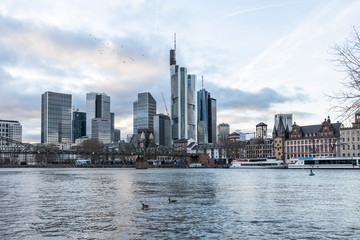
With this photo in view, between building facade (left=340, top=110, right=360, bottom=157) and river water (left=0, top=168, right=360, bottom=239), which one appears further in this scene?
building facade (left=340, top=110, right=360, bottom=157)

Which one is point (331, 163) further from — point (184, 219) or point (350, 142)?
point (184, 219)

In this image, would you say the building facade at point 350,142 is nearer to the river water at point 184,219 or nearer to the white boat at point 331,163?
the white boat at point 331,163

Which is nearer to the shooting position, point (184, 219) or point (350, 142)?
point (184, 219)

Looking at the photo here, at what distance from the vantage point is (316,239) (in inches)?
899

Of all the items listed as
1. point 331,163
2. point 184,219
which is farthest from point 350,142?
point 184,219

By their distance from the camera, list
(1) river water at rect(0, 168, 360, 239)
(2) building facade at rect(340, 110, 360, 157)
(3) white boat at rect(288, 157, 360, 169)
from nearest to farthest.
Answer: (1) river water at rect(0, 168, 360, 239) → (3) white boat at rect(288, 157, 360, 169) → (2) building facade at rect(340, 110, 360, 157)

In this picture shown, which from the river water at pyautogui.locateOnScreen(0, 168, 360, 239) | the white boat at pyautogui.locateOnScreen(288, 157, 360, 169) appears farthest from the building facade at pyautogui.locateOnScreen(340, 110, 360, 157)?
the river water at pyautogui.locateOnScreen(0, 168, 360, 239)

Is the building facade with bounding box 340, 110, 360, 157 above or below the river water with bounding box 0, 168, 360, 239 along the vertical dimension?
above

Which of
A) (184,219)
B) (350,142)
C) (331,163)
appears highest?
(350,142)

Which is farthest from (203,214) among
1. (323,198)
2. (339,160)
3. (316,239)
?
(339,160)

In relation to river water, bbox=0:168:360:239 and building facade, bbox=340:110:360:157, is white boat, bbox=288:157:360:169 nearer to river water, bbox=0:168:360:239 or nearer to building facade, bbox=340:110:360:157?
→ building facade, bbox=340:110:360:157

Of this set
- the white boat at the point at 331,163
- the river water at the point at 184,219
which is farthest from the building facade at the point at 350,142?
the river water at the point at 184,219

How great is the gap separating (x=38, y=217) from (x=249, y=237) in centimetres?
1691

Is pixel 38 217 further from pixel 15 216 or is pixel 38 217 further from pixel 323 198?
pixel 323 198
